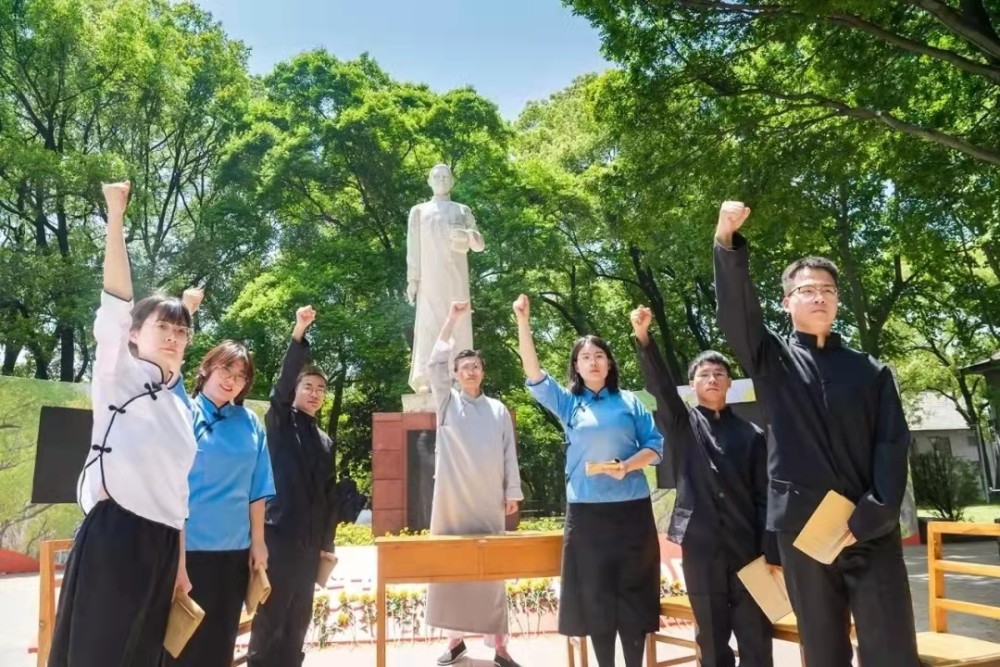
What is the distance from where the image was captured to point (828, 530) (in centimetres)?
187

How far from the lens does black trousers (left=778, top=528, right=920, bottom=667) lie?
1859 mm

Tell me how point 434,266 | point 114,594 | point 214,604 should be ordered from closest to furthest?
point 114,594, point 214,604, point 434,266

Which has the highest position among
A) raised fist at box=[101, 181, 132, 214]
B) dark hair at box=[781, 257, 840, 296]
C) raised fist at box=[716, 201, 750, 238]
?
raised fist at box=[101, 181, 132, 214]

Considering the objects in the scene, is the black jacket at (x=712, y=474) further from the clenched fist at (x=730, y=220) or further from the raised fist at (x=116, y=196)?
the raised fist at (x=116, y=196)

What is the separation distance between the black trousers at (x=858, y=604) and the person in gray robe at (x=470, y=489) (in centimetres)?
192

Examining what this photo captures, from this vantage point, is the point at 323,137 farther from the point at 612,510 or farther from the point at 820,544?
the point at 820,544

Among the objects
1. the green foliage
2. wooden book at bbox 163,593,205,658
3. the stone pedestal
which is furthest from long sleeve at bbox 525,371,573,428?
the green foliage

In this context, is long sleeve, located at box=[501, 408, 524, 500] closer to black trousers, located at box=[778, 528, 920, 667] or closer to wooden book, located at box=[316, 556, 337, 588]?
wooden book, located at box=[316, 556, 337, 588]

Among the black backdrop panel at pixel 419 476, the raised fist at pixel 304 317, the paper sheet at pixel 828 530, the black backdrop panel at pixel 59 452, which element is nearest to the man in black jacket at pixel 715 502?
the paper sheet at pixel 828 530

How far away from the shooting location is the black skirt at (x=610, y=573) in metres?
2.99

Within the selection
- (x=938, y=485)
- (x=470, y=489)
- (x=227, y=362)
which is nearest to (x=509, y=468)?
(x=470, y=489)

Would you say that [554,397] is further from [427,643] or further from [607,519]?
[427,643]

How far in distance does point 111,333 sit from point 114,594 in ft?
2.01

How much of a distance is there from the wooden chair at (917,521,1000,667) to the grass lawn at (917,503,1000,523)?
12417mm
